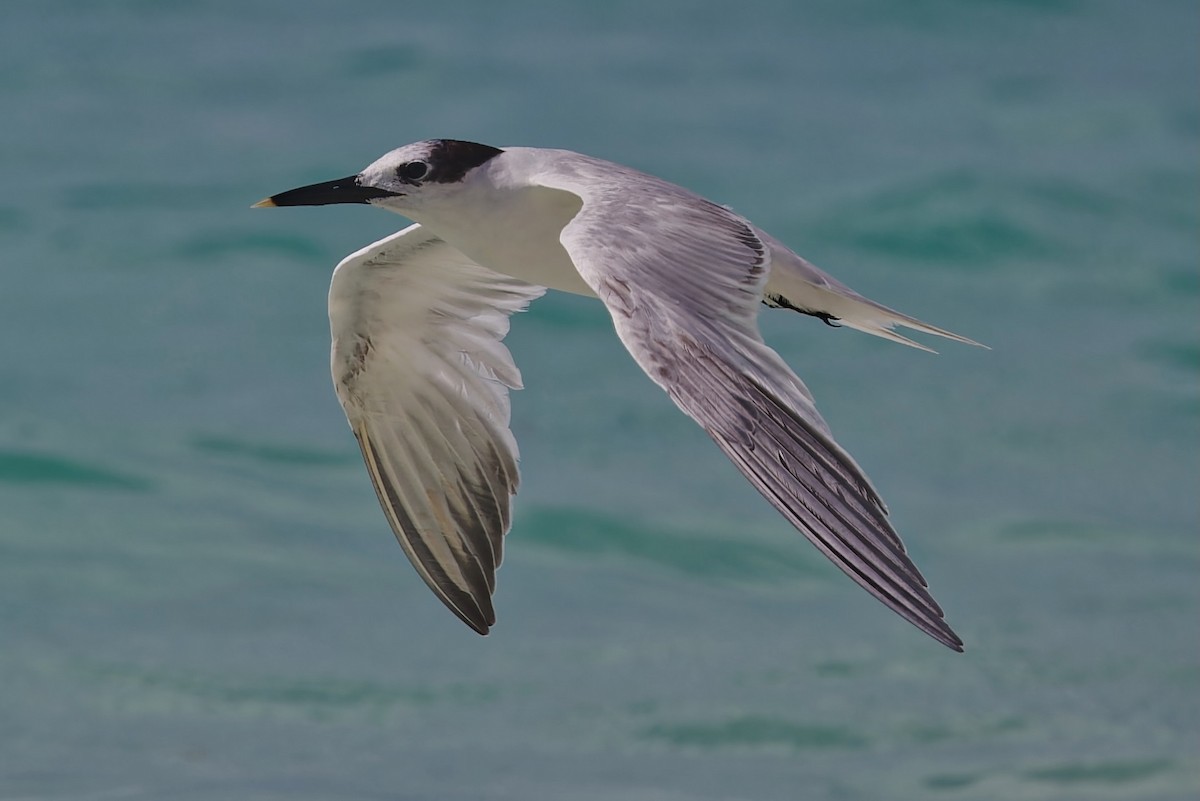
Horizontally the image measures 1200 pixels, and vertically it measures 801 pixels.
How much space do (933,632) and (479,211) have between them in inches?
121

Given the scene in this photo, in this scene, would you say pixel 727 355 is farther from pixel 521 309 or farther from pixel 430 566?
pixel 521 309

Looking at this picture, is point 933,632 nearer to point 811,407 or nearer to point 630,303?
point 811,407

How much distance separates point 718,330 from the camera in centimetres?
559

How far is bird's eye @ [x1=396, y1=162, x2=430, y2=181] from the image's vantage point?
7023mm

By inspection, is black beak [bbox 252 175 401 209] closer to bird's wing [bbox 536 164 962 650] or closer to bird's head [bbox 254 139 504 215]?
bird's head [bbox 254 139 504 215]

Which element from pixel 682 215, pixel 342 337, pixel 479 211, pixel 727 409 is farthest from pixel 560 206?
pixel 727 409

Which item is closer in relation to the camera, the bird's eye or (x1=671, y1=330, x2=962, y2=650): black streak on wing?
(x1=671, y1=330, x2=962, y2=650): black streak on wing

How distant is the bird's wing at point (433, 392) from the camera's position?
7.91 m

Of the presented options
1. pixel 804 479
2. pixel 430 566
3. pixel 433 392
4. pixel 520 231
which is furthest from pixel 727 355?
pixel 433 392

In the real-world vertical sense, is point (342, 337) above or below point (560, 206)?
below

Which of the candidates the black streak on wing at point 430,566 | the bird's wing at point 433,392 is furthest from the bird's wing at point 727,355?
the black streak on wing at point 430,566

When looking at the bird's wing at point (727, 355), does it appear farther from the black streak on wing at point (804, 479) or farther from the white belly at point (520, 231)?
the white belly at point (520, 231)

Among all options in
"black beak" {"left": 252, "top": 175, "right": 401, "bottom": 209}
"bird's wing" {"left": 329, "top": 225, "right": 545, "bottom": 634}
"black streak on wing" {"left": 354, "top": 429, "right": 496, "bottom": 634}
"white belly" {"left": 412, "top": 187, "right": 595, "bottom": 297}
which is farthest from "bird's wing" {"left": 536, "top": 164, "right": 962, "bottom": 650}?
"black streak on wing" {"left": 354, "top": 429, "right": 496, "bottom": 634}

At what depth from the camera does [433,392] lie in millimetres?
8188
